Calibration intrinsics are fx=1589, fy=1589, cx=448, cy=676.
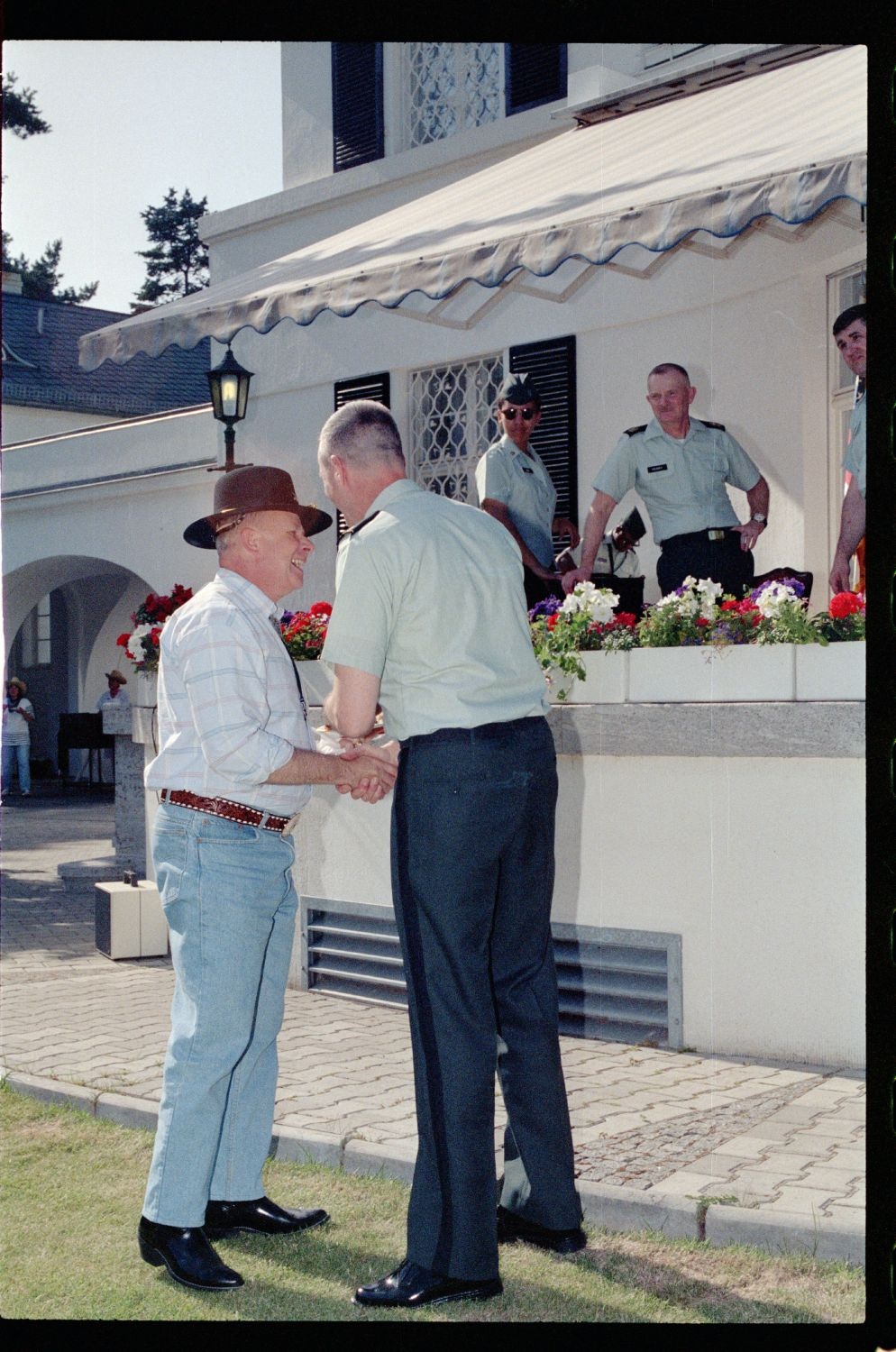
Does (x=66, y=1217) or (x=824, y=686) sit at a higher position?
(x=824, y=686)

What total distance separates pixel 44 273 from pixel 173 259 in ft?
13.6

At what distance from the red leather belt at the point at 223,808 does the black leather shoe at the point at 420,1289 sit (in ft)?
3.63

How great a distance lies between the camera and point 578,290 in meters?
10.2

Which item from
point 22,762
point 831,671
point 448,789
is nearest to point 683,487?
point 831,671

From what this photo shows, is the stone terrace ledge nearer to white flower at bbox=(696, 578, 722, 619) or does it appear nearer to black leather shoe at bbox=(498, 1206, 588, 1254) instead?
white flower at bbox=(696, 578, 722, 619)

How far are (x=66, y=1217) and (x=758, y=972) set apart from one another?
8.40 ft

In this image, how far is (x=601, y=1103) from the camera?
205 inches

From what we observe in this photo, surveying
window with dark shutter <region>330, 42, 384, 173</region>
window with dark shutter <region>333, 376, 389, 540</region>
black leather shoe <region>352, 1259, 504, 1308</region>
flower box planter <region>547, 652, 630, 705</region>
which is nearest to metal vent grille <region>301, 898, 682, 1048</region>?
flower box planter <region>547, 652, 630, 705</region>

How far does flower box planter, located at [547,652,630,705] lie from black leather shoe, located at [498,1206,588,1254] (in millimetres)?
2423

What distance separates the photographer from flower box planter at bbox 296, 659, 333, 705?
7.39 meters

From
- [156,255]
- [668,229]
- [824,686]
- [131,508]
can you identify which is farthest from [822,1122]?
[131,508]

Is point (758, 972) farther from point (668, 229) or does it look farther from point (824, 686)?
point (668, 229)

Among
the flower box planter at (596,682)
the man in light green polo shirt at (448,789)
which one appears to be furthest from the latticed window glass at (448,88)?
the man in light green polo shirt at (448,789)

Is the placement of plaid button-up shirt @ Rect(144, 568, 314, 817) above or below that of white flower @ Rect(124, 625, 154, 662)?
below
